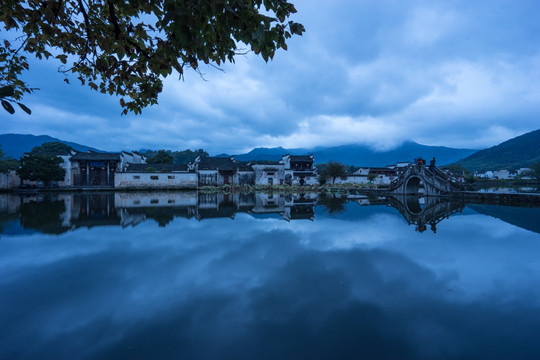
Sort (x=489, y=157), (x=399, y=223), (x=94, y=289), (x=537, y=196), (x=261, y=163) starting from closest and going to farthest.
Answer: (x=94, y=289) < (x=399, y=223) < (x=537, y=196) < (x=261, y=163) < (x=489, y=157)

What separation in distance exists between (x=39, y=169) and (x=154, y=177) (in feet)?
38.7

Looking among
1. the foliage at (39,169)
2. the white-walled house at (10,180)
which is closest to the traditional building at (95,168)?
the foliage at (39,169)

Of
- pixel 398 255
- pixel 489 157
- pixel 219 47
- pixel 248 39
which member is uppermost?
pixel 489 157

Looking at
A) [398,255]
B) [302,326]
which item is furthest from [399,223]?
[302,326]

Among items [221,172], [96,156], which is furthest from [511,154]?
[96,156]

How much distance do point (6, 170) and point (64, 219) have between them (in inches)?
1134

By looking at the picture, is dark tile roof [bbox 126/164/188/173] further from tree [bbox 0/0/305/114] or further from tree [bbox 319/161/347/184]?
tree [bbox 0/0/305/114]

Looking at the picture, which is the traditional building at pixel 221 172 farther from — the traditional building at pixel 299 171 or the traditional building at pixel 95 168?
the traditional building at pixel 95 168

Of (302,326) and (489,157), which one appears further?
(489,157)

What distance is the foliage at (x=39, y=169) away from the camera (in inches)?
1056

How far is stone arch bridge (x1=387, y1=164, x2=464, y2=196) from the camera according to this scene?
61.1 feet

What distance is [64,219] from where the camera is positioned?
9.39 metres

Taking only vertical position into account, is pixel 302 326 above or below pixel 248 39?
below

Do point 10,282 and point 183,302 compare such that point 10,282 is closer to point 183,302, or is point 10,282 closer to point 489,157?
point 183,302
